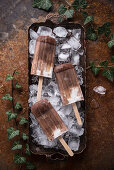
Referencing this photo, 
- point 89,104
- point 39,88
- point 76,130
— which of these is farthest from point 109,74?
point 39,88

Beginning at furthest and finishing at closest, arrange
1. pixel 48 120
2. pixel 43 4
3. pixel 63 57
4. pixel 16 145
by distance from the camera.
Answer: pixel 43 4
pixel 16 145
pixel 63 57
pixel 48 120

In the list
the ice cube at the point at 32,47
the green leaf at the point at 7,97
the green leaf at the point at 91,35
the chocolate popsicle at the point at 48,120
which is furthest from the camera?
the green leaf at the point at 91,35

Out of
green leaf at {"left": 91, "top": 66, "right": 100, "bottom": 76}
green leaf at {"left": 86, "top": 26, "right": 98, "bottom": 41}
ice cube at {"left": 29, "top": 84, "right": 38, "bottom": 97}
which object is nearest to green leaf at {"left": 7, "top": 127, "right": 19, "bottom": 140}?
ice cube at {"left": 29, "top": 84, "right": 38, "bottom": 97}

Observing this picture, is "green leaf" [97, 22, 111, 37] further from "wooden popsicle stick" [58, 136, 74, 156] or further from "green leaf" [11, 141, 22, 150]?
"green leaf" [11, 141, 22, 150]

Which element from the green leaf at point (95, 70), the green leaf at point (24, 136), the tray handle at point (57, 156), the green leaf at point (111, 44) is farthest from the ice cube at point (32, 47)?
the tray handle at point (57, 156)

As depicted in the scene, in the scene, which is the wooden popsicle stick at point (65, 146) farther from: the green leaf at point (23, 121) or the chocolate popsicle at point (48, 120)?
the green leaf at point (23, 121)

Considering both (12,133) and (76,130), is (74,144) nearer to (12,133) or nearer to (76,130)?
(76,130)
